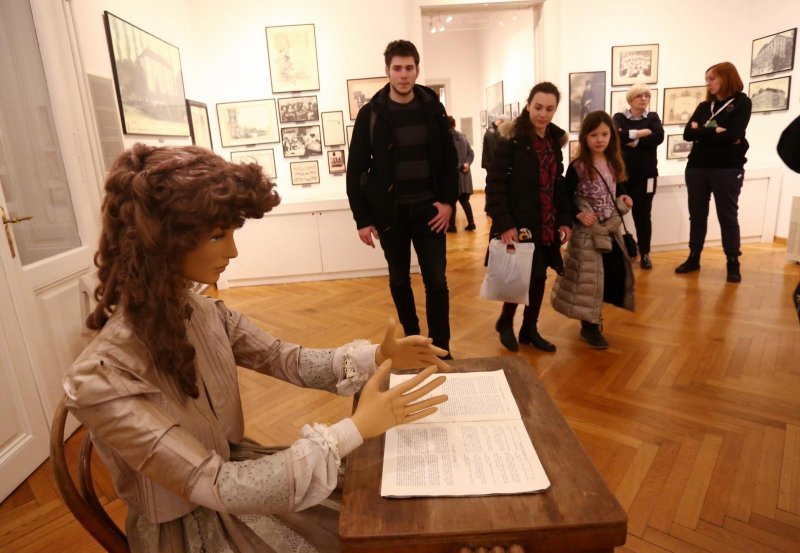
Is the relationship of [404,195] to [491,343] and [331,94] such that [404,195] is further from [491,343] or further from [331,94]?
[331,94]

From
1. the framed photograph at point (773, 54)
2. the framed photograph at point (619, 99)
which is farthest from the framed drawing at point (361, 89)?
the framed photograph at point (773, 54)

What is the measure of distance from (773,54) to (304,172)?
16.0 feet

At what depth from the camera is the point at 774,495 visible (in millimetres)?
1763

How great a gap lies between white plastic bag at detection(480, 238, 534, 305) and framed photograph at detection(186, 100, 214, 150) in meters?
3.16

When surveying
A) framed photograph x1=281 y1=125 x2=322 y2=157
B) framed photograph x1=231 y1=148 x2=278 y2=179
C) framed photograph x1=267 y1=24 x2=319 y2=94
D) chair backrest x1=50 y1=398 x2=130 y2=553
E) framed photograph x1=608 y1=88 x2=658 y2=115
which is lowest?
chair backrest x1=50 y1=398 x2=130 y2=553

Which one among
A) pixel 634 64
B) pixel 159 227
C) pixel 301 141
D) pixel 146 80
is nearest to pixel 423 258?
pixel 159 227

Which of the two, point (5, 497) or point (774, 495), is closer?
point (774, 495)

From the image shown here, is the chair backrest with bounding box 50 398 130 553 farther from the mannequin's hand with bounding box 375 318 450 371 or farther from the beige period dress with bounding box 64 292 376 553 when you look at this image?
the mannequin's hand with bounding box 375 318 450 371

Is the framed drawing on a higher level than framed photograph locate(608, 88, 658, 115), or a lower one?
higher

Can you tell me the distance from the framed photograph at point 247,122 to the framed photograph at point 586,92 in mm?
3150

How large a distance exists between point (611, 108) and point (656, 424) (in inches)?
169

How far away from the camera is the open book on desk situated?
78 cm

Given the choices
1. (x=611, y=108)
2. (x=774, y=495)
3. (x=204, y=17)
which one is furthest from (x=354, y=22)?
(x=774, y=495)

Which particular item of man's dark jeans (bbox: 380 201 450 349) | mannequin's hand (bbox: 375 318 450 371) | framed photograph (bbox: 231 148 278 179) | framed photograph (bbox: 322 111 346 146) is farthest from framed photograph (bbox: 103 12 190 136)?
mannequin's hand (bbox: 375 318 450 371)
